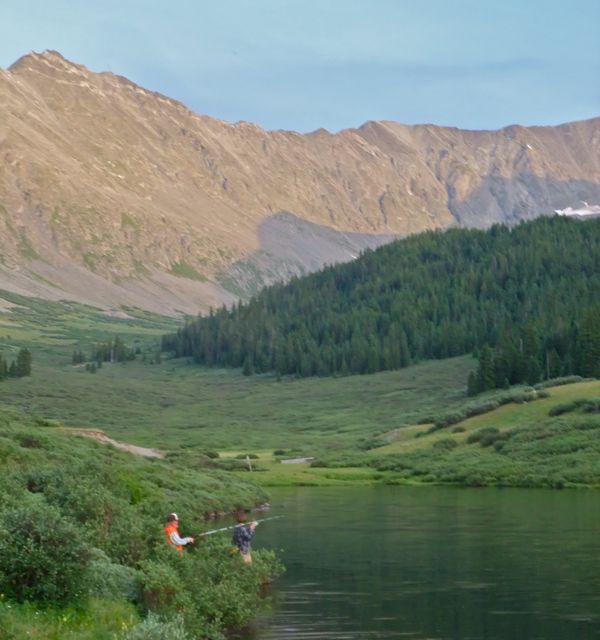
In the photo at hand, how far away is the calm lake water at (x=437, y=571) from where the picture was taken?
3428cm

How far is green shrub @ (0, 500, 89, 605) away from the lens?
1102 inches

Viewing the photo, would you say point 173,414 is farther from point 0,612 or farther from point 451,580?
point 0,612

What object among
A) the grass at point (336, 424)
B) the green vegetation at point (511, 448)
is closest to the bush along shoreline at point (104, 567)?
the green vegetation at point (511, 448)

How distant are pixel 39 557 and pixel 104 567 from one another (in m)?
5.05

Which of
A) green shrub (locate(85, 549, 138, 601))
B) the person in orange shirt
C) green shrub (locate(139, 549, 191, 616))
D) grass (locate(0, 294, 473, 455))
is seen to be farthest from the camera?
grass (locate(0, 294, 473, 455))

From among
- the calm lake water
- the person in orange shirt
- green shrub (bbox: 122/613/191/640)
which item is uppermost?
the person in orange shirt

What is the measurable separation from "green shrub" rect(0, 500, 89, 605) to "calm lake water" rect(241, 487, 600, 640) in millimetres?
7524

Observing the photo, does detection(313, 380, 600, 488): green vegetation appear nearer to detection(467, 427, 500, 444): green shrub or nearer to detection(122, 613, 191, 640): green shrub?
detection(467, 427, 500, 444): green shrub

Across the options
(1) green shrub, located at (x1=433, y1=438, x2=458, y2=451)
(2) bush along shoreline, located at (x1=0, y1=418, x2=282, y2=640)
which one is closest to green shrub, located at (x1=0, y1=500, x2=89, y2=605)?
(2) bush along shoreline, located at (x1=0, y1=418, x2=282, y2=640)

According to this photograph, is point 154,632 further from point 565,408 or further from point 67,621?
point 565,408

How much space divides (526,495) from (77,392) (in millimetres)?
120038

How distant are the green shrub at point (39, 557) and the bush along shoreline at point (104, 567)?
3 cm

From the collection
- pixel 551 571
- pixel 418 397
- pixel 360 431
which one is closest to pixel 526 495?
pixel 551 571

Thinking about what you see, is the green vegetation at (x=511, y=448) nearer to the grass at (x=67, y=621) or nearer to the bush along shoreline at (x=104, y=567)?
the bush along shoreline at (x=104, y=567)
